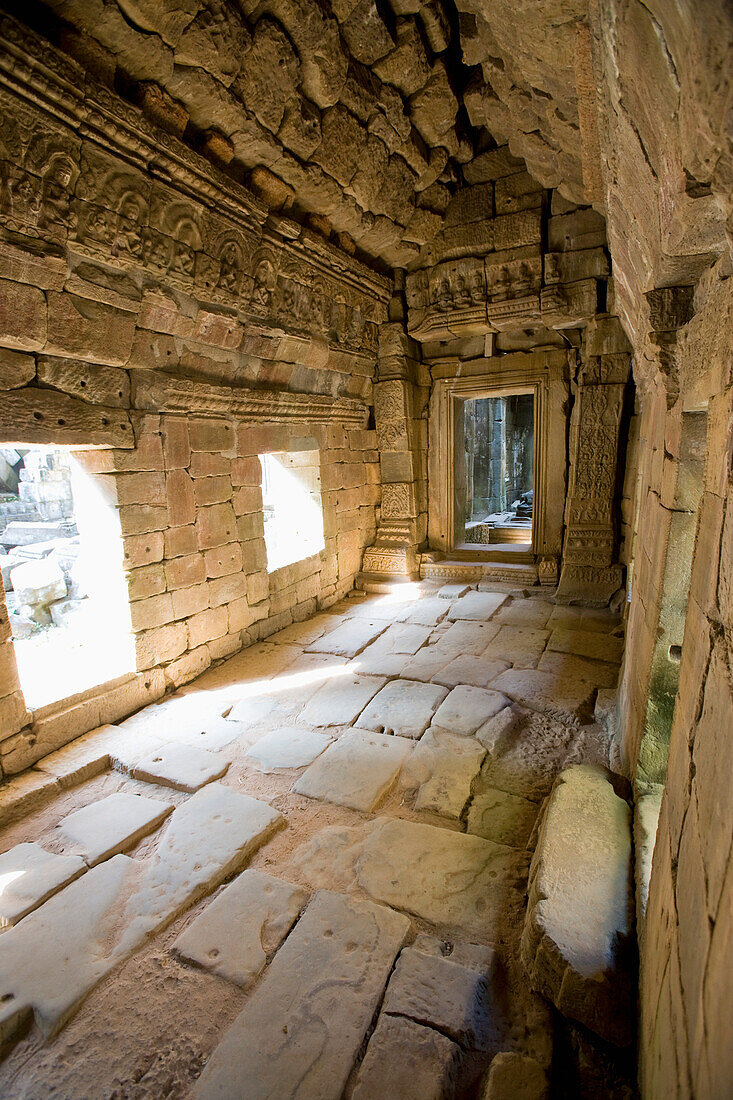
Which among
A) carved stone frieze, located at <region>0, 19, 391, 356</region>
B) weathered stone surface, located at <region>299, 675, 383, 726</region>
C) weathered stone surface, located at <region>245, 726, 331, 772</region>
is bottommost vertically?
weathered stone surface, located at <region>245, 726, 331, 772</region>

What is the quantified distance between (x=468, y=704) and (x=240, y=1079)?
2.62 metres

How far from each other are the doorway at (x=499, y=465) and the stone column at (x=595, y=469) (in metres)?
4.06

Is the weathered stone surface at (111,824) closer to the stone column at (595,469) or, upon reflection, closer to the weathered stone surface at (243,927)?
the weathered stone surface at (243,927)

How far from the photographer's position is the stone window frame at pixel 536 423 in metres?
6.65

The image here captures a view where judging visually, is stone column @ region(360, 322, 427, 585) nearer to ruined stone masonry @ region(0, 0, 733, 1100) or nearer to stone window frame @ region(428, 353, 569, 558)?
stone window frame @ region(428, 353, 569, 558)

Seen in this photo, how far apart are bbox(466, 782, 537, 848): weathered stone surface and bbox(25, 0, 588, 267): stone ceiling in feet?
12.2

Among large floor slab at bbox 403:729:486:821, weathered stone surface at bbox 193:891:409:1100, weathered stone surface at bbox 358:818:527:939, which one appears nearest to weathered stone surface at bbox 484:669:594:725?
large floor slab at bbox 403:729:486:821

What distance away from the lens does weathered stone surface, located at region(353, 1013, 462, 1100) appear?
5.19 feet

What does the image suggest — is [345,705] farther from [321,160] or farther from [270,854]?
[321,160]

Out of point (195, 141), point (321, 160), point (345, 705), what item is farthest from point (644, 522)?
point (195, 141)

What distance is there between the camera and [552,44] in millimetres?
2352

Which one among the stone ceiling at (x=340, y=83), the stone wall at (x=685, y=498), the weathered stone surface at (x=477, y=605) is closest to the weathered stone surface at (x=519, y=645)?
the weathered stone surface at (x=477, y=605)

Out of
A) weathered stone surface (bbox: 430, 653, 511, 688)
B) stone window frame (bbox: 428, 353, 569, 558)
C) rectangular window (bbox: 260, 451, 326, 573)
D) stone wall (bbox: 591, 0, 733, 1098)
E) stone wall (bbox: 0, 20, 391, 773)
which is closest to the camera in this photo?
stone wall (bbox: 591, 0, 733, 1098)

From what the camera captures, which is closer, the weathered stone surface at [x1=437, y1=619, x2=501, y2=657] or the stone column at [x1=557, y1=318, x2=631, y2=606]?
the weathered stone surface at [x1=437, y1=619, x2=501, y2=657]
